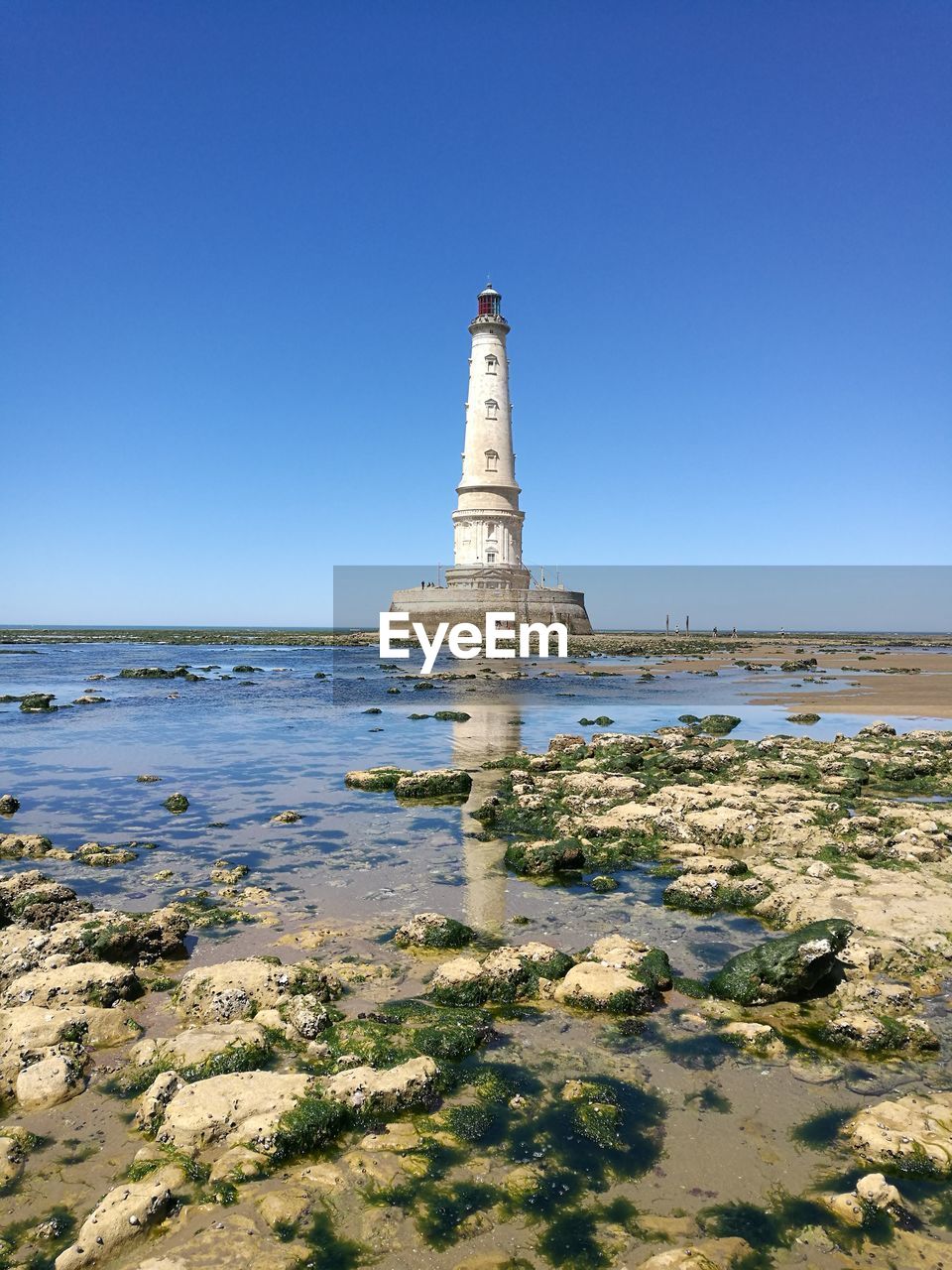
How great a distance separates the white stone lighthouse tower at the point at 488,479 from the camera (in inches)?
2559

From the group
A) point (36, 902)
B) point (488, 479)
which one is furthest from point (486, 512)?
point (36, 902)

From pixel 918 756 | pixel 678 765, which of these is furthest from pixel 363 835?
pixel 918 756

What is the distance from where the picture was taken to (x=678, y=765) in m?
15.9

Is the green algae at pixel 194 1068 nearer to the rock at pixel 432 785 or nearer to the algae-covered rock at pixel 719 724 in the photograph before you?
the rock at pixel 432 785

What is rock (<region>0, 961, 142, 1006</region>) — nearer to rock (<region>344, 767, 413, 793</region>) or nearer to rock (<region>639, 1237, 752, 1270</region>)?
rock (<region>639, 1237, 752, 1270</region>)

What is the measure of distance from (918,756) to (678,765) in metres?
5.33

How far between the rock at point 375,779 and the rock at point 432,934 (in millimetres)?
7069

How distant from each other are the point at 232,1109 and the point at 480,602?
196ft

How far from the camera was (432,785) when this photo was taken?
14.5m

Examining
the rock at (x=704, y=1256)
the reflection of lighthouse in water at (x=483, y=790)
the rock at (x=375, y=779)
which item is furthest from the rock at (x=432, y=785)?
the rock at (x=704, y=1256)

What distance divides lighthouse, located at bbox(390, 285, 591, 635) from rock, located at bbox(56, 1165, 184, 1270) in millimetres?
60143

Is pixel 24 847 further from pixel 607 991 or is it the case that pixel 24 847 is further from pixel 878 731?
pixel 878 731

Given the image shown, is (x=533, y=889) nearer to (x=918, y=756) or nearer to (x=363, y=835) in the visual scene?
(x=363, y=835)

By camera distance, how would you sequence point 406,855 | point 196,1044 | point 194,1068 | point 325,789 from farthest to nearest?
point 325,789, point 406,855, point 196,1044, point 194,1068
